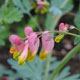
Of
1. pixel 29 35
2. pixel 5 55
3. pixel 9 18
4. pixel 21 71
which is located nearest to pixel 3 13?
pixel 9 18

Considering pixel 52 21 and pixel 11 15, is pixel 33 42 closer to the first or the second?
pixel 11 15

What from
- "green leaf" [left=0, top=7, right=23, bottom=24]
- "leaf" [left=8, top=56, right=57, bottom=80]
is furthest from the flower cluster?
"leaf" [left=8, top=56, right=57, bottom=80]

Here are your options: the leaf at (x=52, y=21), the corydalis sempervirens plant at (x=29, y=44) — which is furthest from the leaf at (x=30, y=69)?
the corydalis sempervirens plant at (x=29, y=44)

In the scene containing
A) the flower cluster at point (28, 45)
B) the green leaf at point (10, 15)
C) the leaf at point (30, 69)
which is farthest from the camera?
the leaf at point (30, 69)

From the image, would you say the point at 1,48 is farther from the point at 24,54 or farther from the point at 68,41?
the point at 24,54

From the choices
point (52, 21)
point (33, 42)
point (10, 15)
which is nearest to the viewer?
point (33, 42)

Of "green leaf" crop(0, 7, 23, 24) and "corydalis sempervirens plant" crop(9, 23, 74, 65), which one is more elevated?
"green leaf" crop(0, 7, 23, 24)

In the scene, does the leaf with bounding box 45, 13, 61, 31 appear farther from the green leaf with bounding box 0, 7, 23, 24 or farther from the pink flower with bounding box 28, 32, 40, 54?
the pink flower with bounding box 28, 32, 40, 54

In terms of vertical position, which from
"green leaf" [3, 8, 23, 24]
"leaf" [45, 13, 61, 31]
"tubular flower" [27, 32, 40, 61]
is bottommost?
"tubular flower" [27, 32, 40, 61]

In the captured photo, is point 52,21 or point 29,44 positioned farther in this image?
point 52,21

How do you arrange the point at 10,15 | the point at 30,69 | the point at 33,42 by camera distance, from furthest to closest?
the point at 30,69, the point at 10,15, the point at 33,42

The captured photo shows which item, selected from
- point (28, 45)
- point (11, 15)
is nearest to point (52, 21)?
point (11, 15)

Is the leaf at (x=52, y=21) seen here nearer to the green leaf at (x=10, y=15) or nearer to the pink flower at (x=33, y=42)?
→ the green leaf at (x=10, y=15)
